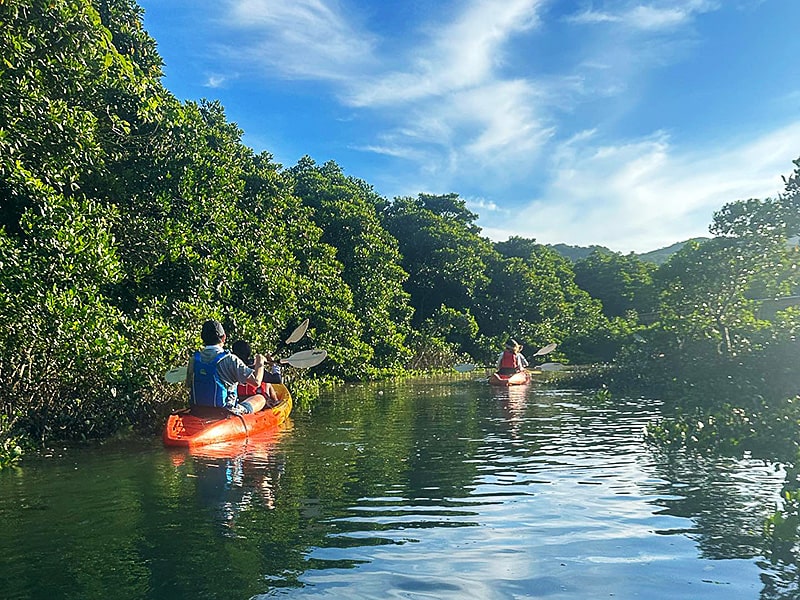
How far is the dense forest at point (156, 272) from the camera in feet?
30.8

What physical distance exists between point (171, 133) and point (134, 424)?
224 inches

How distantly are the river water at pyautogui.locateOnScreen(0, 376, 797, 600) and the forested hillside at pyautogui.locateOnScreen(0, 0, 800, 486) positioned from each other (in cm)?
150

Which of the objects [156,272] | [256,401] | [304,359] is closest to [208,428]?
[256,401]

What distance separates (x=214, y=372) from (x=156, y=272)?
458cm

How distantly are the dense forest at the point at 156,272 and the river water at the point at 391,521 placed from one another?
0.71 metres

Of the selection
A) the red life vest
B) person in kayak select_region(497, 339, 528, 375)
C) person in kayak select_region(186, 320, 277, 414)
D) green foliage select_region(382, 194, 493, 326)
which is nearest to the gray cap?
person in kayak select_region(186, 320, 277, 414)

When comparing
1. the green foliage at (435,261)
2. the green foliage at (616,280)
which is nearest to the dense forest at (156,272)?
the green foliage at (435,261)

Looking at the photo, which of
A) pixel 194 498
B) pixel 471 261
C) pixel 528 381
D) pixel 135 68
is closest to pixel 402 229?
pixel 471 261

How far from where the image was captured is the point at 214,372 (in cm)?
989

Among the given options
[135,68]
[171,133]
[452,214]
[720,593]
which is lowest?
[720,593]

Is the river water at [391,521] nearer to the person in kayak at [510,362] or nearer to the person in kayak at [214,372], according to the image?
the person in kayak at [214,372]

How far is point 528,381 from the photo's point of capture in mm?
22641

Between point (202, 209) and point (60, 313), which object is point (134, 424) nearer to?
point (60, 313)

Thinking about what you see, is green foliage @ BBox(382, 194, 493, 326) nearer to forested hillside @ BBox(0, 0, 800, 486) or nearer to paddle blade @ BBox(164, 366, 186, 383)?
forested hillside @ BBox(0, 0, 800, 486)
